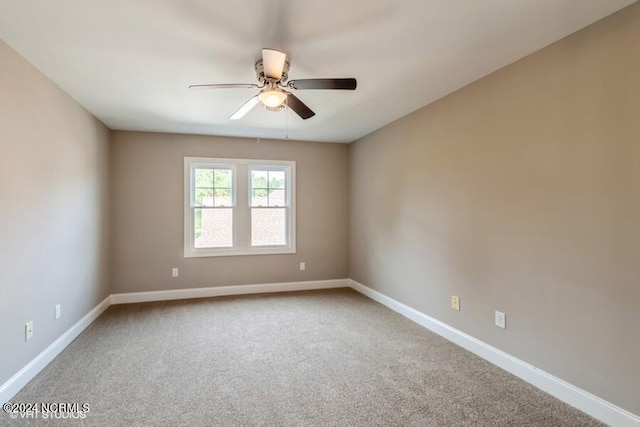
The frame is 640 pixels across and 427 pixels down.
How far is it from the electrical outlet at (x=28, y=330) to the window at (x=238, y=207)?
7.55ft

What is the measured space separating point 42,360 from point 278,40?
10.1 feet

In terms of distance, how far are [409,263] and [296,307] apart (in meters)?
1.56

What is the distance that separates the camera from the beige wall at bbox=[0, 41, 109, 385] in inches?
90.0

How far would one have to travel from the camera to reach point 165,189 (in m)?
4.75

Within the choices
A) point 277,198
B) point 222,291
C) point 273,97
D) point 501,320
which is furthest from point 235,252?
point 501,320

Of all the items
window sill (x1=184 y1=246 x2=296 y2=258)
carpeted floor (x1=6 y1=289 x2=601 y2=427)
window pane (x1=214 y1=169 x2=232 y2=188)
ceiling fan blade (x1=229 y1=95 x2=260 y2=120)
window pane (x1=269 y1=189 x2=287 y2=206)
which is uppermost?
ceiling fan blade (x1=229 y1=95 x2=260 y2=120)

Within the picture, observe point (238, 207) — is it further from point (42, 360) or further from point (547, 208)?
point (547, 208)

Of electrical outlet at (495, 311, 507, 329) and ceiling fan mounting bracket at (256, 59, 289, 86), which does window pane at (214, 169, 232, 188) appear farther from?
electrical outlet at (495, 311, 507, 329)

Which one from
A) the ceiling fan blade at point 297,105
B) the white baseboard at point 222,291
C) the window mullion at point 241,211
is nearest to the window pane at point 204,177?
the window mullion at point 241,211

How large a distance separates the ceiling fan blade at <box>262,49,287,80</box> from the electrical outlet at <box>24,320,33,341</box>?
258 cm

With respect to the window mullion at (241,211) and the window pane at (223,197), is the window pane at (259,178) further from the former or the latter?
the window pane at (223,197)

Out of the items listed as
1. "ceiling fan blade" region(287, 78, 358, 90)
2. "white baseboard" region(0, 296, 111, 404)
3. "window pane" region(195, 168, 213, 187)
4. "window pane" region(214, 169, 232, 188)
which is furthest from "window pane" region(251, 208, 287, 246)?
"ceiling fan blade" region(287, 78, 358, 90)

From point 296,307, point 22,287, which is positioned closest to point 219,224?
point 296,307

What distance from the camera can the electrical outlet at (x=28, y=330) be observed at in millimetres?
2496
